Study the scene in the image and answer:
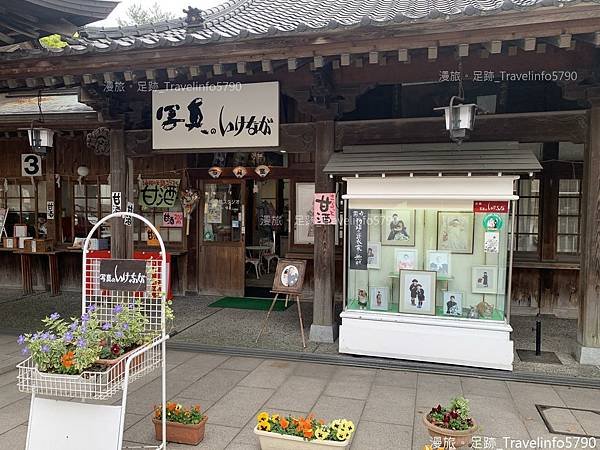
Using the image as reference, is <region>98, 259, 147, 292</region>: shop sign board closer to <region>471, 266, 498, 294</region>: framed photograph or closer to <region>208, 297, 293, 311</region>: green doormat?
<region>471, 266, 498, 294</region>: framed photograph

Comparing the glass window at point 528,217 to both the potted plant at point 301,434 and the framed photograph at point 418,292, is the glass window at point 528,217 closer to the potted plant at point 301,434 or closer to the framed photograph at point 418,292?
the framed photograph at point 418,292

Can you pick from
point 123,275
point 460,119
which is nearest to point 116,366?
point 123,275

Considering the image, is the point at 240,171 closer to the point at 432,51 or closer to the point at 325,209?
the point at 325,209

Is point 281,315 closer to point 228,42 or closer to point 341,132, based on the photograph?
point 341,132

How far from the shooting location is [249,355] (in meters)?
5.95

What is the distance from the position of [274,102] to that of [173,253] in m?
4.35

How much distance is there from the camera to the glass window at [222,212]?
930cm

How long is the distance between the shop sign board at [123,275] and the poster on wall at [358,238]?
3242 mm

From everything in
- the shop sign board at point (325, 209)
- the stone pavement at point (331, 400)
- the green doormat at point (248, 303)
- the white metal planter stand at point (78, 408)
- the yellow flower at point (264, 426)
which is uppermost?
the shop sign board at point (325, 209)

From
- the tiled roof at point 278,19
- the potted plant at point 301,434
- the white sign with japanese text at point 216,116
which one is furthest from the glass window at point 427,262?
the potted plant at point 301,434

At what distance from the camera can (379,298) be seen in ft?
19.8

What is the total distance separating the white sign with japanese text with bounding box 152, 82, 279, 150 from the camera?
19.9 feet

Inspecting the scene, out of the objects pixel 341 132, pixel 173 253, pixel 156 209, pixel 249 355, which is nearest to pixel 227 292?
pixel 173 253

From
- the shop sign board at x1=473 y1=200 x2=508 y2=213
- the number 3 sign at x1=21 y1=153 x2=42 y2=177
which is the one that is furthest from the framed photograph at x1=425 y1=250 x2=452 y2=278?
the number 3 sign at x1=21 y1=153 x2=42 y2=177
